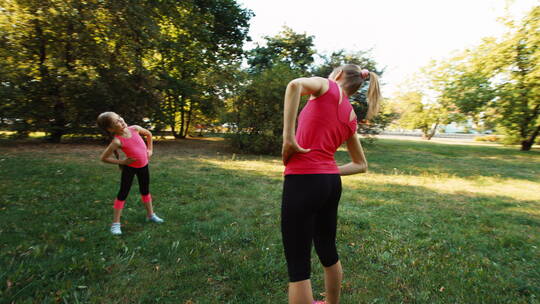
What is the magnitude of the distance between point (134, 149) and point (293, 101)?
11.4 feet

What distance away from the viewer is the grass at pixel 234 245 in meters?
2.88

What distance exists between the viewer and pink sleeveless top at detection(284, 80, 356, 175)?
181cm

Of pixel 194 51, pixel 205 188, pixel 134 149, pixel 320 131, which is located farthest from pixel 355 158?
pixel 194 51

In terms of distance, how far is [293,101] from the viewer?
65.3 inches

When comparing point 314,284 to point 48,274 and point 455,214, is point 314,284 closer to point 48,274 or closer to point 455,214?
point 48,274

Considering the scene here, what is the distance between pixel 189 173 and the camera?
8.90 meters

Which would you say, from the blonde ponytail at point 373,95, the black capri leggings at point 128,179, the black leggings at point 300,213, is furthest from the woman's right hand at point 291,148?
the black capri leggings at point 128,179

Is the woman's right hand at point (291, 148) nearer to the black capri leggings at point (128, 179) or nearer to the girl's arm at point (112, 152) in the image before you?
the girl's arm at point (112, 152)

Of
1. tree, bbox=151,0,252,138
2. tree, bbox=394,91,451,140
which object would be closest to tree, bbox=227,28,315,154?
tree, bbox=151,0,252,138

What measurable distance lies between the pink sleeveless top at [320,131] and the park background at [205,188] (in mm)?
1712

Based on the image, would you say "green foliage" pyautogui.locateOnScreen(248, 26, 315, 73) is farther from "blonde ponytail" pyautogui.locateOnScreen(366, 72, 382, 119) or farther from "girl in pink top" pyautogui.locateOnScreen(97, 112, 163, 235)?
"blonde ponytail" pyautogui.locateOnScreen(366, 72, 382, 119)

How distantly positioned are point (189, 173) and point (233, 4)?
756 inches

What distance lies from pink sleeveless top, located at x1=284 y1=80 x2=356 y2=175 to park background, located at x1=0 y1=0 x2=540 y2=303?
171 centimetres

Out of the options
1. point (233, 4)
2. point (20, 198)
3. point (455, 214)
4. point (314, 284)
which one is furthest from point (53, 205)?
point (233, 4)
